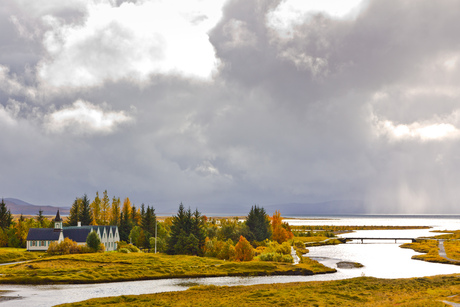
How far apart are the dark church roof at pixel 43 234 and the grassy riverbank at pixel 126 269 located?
28.4 metres

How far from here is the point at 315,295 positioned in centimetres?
5500

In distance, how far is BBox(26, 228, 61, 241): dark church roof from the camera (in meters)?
120

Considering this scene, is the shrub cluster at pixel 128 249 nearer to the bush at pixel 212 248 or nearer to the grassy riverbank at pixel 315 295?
the bush at pixel 212 248

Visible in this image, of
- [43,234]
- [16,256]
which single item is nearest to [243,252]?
[16,256]

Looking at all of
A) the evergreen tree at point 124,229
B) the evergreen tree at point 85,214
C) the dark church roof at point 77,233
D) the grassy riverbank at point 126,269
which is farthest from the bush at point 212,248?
the evergreen tree at point 85,214

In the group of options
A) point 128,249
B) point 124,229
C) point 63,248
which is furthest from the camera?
point 124,229

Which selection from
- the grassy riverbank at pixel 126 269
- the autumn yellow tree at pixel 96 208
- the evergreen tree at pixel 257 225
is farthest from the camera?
the autumn yellow tree at pixel 96 208

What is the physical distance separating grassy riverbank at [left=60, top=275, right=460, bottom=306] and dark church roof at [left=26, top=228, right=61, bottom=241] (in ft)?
247

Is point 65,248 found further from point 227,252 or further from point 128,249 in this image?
point 227,252

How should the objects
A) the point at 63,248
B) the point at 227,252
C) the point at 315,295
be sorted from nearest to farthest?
1. the point at 315,295
2. the point at 227,252
3. the point at 63,248

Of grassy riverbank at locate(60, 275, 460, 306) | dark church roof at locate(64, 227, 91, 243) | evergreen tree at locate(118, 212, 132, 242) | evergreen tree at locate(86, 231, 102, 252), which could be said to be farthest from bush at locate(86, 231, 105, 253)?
grassy riverbank at locate(60, 275, 460, 306)

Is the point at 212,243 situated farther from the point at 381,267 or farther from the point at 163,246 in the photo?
the point at 381,267

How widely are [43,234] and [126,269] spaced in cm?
5212

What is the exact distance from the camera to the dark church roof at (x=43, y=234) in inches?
4734
